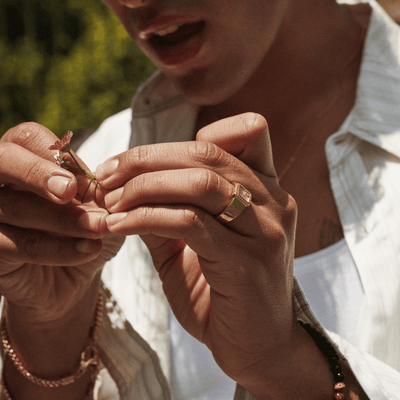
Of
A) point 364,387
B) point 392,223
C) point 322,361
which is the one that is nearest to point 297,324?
point 322,361

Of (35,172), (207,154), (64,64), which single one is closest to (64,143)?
(35,172)

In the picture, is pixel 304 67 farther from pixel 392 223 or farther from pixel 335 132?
pixel 392 223

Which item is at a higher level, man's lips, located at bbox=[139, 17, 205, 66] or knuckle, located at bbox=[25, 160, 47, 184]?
man's lips, located at bbox=[139, 17, 205, 66]

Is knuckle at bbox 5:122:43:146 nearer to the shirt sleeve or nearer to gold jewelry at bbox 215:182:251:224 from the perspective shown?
gold jewelry at bbox 215:182:251:224

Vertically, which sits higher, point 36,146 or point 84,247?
point 36,146

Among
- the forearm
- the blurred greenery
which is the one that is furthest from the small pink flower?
the blurred greenery

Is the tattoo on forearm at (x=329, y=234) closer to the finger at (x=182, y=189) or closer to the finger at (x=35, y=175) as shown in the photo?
the finger at (x=182, y=189)

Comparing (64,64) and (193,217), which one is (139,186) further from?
(64,64)
